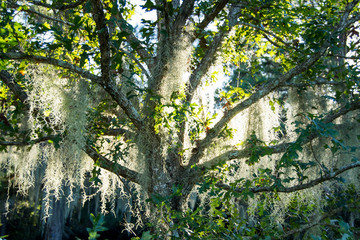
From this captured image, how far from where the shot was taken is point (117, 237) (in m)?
9.55

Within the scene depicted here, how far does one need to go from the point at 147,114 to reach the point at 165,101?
0.81ft

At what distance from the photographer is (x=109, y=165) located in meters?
2.87

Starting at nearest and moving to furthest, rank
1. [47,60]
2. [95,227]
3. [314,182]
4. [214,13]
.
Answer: [95,227] → [47,60] → [314,182] → [214,13]

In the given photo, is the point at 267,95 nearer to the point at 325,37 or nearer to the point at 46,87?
the point at 325,37

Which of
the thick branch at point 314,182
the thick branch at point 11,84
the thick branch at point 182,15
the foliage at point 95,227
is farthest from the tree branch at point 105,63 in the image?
the foliage at point 95,227

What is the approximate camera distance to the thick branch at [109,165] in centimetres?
279

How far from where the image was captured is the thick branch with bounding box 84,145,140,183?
2.79 m

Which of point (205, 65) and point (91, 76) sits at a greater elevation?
point (205, 65)

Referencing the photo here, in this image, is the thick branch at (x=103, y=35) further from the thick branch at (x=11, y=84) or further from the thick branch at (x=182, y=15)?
the thick branch at (x=11, y=84)

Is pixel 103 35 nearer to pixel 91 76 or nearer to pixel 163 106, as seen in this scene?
pixel 91 76

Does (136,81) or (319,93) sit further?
(319,93)

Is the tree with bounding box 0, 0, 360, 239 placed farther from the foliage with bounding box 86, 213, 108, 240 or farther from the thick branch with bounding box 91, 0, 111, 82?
the foliage with bounding box 86, 213, 108, 240

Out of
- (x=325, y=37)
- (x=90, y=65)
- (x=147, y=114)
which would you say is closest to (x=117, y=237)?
(x=90, y=65)

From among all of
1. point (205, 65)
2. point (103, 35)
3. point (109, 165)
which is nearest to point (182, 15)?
point (205, 65)
